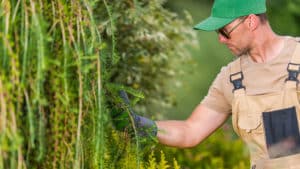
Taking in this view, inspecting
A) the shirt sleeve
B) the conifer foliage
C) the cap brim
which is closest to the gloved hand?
the conifer foliage

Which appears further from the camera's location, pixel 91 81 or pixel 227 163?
pixel 227 163

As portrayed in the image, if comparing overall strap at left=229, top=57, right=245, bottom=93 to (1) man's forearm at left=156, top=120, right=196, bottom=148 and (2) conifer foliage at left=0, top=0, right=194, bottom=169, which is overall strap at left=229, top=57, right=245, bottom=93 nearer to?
(1) man's forearm at left=156, top=120, right=196, bottom=148

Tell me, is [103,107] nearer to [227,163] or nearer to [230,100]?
[230,100]

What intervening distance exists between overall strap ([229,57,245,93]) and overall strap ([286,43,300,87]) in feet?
0.80

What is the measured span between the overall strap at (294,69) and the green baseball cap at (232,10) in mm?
277

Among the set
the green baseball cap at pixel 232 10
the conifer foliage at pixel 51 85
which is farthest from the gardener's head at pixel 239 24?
the conifer foliage at pixel 51 85

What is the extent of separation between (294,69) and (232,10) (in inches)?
16.3

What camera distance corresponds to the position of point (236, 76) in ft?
10.8

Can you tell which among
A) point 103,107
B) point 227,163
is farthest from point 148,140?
point 227,163

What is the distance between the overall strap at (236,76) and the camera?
3.26 metres

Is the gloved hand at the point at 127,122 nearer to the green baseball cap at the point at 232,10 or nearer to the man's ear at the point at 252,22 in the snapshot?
the green baseball cap at the point at 232,10

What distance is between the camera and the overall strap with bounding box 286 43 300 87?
310 centimetres

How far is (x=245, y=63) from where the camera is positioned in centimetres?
330

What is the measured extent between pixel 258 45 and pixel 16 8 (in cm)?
152
